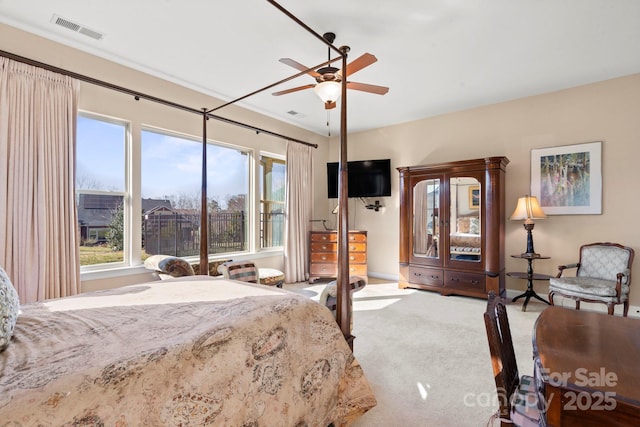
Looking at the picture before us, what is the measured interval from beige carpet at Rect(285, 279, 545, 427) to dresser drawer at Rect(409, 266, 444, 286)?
371mm

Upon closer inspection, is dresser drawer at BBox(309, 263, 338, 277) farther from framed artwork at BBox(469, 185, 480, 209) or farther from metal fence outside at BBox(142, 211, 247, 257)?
framed artwork at BBox(469, 185, 480, 209)

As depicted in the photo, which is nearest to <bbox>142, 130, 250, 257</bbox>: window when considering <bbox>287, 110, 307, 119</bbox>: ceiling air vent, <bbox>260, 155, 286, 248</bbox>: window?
<bbox>260, 155, 286, 248</bbox>: window

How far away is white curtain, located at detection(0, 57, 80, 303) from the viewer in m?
2.52

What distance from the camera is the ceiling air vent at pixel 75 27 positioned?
8.45 feet

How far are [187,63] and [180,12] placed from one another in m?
0.88

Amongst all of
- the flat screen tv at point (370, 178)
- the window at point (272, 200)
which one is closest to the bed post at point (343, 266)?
the window at point (272, 200)

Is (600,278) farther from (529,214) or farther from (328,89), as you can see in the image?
(328,89)

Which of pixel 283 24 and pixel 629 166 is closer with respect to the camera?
pixel 283 24

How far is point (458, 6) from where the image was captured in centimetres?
244

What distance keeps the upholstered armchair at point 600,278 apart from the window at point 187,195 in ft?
13.8

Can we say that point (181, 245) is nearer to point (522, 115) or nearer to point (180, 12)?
point (180, 12)

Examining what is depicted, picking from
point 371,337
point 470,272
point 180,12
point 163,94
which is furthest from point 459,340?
point 163,94

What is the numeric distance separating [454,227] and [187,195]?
3.76 meters

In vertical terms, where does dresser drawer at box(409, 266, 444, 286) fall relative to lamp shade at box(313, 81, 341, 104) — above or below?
below
